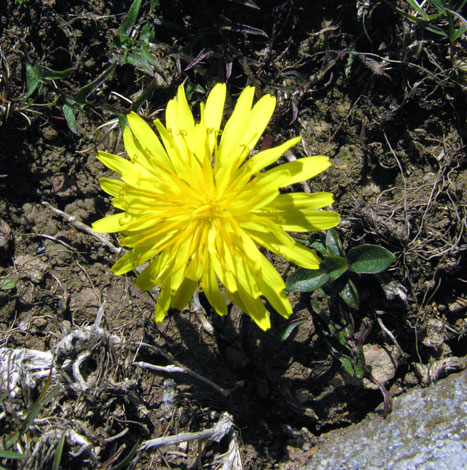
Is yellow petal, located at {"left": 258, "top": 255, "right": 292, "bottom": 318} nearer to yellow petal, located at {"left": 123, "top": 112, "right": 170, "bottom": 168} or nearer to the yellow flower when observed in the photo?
the yellow flower

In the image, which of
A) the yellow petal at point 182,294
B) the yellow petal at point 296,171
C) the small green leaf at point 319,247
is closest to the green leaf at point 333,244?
the small green leaf at point 319,247

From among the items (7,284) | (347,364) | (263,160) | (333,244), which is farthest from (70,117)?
(347,364)

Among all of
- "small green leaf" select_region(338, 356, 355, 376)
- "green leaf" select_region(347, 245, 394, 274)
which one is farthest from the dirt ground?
"green leaf" select_region(347, 245, 394, 274)

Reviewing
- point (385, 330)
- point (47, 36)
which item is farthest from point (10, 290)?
point (385, 330)

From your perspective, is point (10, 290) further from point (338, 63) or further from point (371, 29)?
point (371, 29)

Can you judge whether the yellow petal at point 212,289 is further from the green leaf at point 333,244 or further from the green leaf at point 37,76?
the green leaf at point 37,76

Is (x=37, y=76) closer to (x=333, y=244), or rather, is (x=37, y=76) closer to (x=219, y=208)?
(x=219, y=208)
